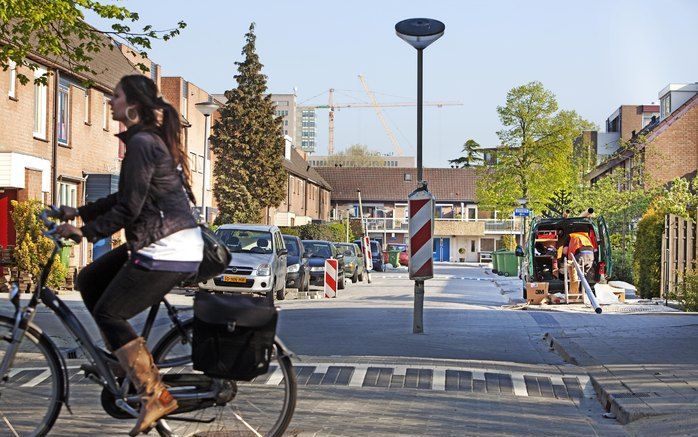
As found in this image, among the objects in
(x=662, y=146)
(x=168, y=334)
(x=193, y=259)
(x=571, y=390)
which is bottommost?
(x=571, y=390)

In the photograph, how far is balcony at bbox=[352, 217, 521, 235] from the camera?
11519 cm

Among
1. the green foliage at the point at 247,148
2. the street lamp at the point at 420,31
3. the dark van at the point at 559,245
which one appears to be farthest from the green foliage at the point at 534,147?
the street lamp at the point at 420,31

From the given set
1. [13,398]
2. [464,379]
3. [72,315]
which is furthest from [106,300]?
[464,379]

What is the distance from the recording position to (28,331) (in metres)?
5.81

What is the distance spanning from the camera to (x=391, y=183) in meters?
118

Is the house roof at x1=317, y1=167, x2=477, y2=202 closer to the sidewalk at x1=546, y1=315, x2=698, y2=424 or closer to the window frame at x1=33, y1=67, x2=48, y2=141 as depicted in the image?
the window frame at x1=33, y1=67, x2=48, y2=141

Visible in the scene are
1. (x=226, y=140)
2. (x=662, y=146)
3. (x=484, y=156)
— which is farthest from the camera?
(x=484, y=156)

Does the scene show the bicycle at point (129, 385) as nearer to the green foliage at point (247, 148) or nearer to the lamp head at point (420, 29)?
the lamp head at point (420, 29)

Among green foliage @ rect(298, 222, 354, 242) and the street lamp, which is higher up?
the street lamp

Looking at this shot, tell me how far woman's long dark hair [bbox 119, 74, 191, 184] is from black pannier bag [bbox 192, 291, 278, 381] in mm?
706

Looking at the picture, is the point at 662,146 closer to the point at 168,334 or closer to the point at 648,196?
the point at 648,196

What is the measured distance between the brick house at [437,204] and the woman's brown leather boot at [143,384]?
108 metres

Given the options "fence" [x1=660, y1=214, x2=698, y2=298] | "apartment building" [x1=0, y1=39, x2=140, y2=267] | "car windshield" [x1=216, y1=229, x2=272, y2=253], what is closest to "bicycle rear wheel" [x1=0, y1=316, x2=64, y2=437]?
"fence" [x1=660, y1=214, x2=698, y2=298]

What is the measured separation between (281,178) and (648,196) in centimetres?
3215
